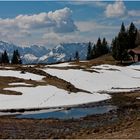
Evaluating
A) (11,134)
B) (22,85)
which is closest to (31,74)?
(22,85)

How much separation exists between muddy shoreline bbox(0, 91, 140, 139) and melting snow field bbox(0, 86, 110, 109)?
26.9ft

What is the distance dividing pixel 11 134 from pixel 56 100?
23466mm

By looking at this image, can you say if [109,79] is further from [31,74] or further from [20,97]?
[20,97]

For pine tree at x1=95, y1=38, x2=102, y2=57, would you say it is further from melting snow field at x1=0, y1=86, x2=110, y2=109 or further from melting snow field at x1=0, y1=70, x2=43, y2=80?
melting snow field at x1=0, y1=86, x2=110, y2=109

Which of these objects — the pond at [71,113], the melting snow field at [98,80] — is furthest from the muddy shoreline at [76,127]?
the melting snow field at [98,80]

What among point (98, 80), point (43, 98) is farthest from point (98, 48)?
point (43, 98)

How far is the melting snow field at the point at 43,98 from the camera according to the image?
166ft

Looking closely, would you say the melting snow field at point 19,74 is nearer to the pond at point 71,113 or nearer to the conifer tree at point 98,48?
the pond at point 71,113

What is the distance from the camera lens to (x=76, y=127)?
35.4m

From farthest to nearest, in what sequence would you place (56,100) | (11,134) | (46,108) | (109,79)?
(109,79) → (56,100) → (46,108) → (11,134)

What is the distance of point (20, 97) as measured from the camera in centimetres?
5328

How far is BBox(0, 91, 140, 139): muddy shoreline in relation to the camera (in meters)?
29.8

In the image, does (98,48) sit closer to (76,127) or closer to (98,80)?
(98,80)

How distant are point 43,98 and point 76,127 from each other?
793 inches
